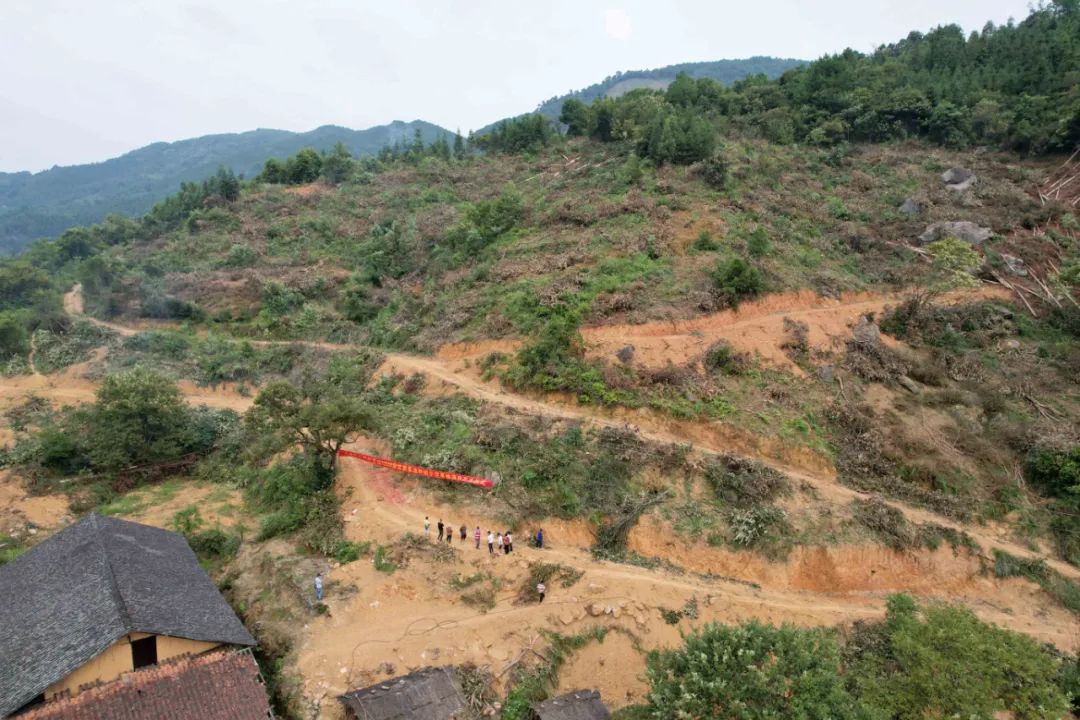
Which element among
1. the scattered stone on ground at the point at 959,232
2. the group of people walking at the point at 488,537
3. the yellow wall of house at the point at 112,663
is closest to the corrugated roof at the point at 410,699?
the yellow wall of house at the point at 112,663

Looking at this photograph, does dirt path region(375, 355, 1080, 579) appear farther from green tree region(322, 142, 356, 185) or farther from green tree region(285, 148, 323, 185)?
green tree region(285, 148, 323, 185)

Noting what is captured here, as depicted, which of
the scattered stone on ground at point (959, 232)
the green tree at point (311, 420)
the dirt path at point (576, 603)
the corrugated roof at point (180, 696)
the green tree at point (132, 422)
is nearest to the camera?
the corrugated roof at point (180, 696)

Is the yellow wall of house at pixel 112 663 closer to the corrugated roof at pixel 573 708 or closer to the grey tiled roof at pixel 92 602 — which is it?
the grey tiled roof at pixel 92 602

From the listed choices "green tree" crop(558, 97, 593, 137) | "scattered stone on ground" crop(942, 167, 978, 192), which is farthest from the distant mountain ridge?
"scattered stone on ground" crop(942, 167, 978, 192)

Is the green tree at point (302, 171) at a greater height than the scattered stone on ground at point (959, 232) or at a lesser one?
greater

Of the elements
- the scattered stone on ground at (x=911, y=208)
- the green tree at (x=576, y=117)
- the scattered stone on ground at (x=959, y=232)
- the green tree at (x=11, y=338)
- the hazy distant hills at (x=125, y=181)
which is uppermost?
the hazy distant hills at (x=125, y=181)

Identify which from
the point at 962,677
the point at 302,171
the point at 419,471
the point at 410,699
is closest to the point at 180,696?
the point at 410,699
